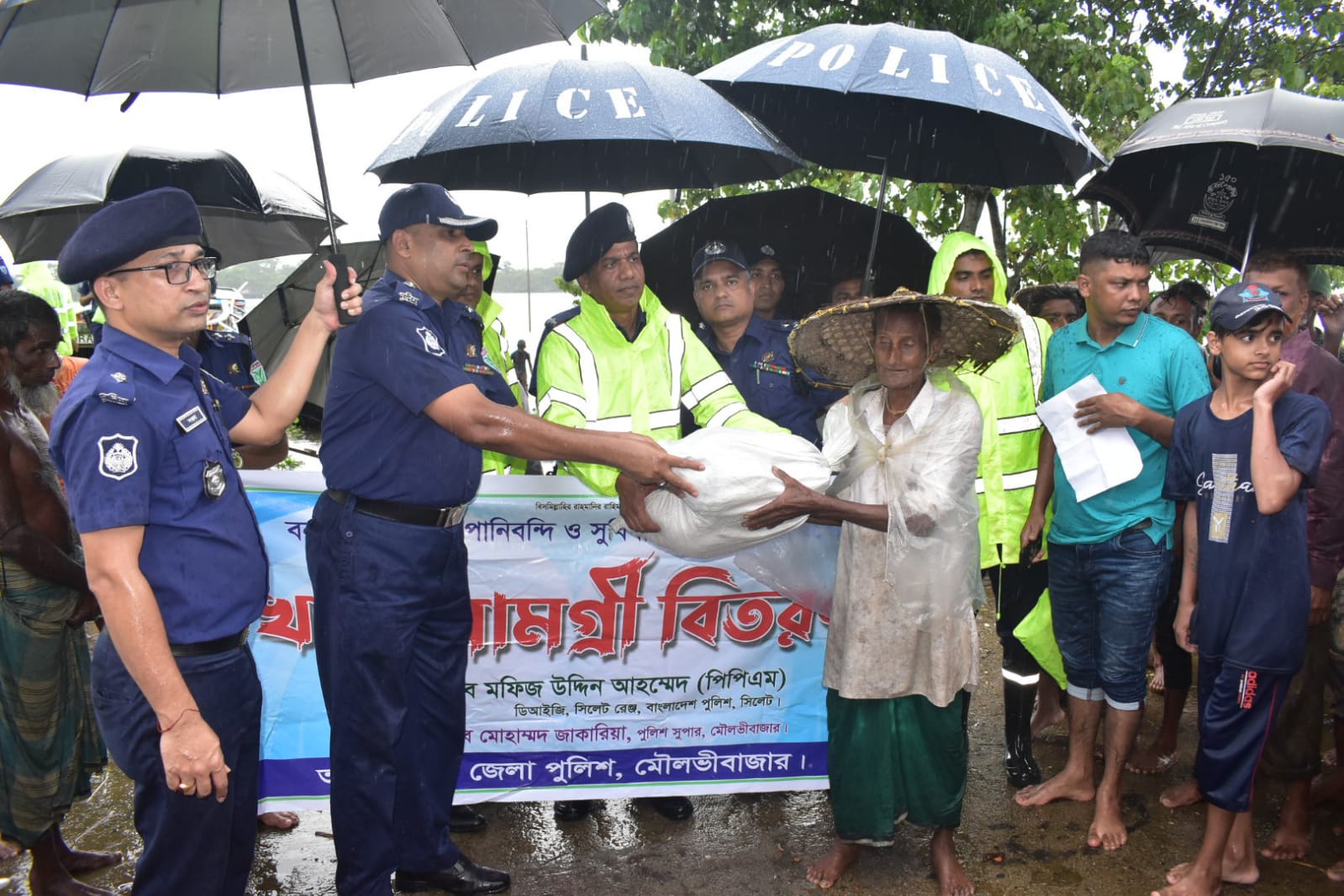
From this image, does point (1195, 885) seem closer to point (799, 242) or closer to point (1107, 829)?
point (1107, 829)

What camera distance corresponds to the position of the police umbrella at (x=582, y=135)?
338cm

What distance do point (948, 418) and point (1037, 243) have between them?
5.84m

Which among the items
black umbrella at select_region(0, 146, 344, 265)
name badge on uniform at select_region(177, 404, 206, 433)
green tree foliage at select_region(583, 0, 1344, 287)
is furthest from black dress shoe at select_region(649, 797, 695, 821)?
green tree foliage at select_region(583, 0, 1344, 287)

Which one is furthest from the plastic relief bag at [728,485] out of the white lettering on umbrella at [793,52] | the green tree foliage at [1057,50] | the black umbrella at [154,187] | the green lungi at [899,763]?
the green tree foliage at [1057,50]

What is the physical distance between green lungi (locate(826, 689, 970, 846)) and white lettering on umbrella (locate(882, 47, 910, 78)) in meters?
2.07

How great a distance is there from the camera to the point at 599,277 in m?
3.53

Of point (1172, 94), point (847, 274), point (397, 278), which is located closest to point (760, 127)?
point (847, 274)

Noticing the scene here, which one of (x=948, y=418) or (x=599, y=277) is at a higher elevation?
(x=599, y=277)

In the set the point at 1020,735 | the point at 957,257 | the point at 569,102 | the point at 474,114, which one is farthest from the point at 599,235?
the point at 1020,735

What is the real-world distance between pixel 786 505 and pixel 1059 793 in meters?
1.85

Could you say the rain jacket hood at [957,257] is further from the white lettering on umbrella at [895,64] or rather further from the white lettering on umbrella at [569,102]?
the white lettering on umbrella at [569,102]

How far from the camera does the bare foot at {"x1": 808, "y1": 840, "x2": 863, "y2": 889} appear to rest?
3223 millimetres

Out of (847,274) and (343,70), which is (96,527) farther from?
(847,274)

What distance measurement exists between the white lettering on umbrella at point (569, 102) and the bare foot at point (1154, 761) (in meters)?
3.28
